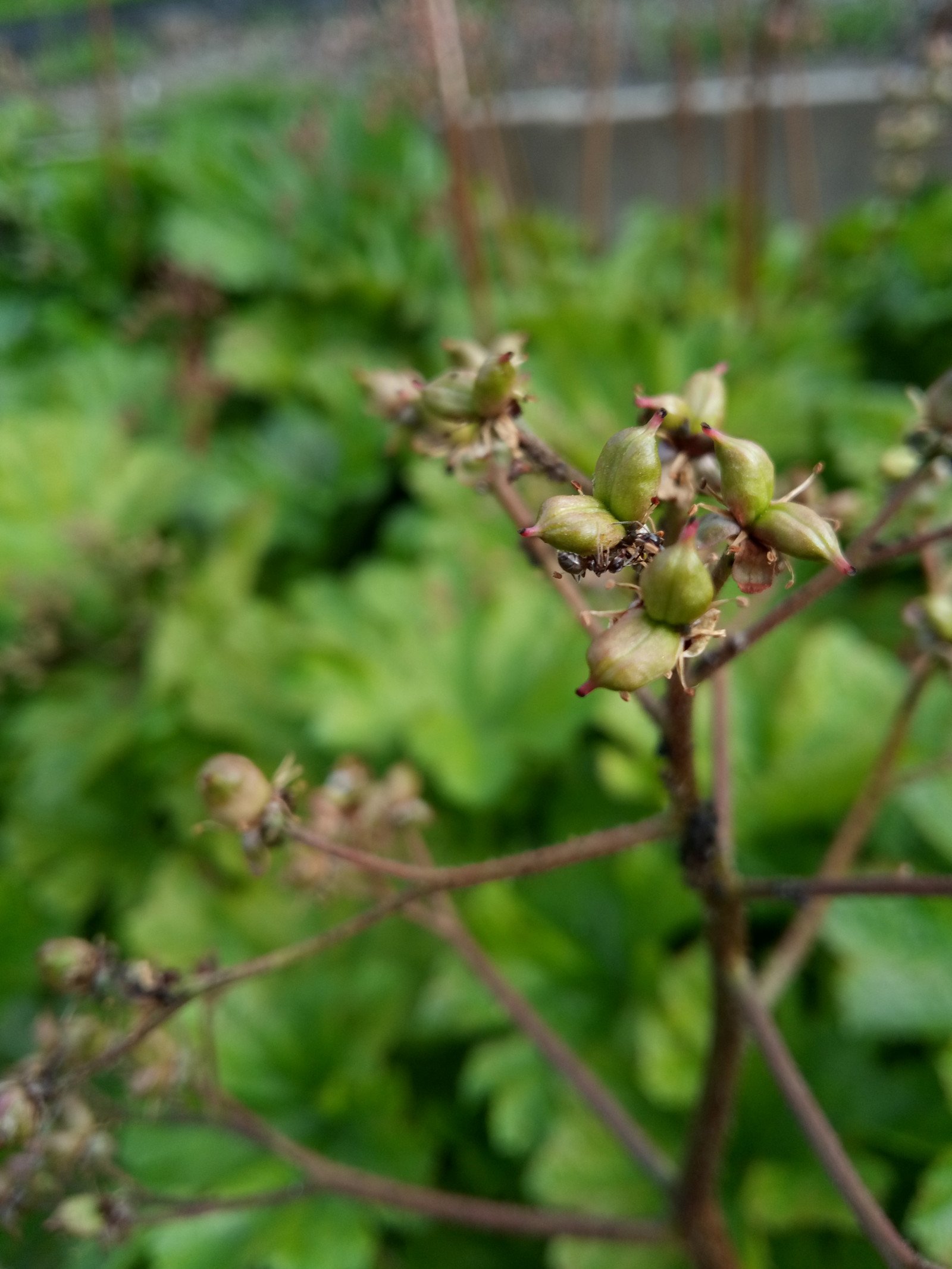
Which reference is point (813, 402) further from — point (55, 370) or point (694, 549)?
point (55, 370)

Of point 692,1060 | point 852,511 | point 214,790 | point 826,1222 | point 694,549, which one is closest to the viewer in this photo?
point 694,549

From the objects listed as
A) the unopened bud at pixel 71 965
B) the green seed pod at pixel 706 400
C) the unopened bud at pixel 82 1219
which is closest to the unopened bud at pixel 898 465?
the green seed pod at pixel 706 400

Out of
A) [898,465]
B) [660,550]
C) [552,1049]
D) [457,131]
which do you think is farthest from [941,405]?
[457,131]

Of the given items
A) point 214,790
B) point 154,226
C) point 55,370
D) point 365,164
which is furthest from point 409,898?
point 154,226

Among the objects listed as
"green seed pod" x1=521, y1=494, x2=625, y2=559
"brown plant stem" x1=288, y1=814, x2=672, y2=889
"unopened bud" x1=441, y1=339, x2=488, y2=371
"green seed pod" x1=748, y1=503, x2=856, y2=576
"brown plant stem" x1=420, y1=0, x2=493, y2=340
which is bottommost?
"brown plant stem" x1=288, y1=814, x2=672, y2=889

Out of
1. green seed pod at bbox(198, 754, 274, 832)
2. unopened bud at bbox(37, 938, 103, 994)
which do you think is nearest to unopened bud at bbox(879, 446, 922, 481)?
green seed pod at bbox(198, 754, 274, 832)

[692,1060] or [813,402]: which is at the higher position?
[813,402]

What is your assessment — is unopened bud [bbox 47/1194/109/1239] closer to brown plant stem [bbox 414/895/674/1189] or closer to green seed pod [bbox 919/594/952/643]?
brown plant stem [bbox 414/895/674/1189]
